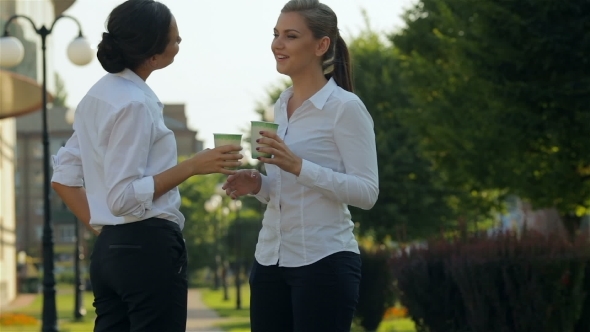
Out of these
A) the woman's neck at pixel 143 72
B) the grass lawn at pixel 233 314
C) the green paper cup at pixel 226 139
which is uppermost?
the woman's neck at pixel 143 72

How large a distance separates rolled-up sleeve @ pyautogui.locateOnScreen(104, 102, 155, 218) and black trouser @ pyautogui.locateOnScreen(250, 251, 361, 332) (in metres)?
0.79

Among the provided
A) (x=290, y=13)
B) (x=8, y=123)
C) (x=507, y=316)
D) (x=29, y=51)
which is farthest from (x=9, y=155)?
(x=290, y=13)

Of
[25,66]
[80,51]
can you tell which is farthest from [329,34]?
[25,66]

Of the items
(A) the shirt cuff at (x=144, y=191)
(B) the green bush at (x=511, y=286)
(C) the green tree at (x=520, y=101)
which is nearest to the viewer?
(A) the shirt cuff at (x=144, y=191)

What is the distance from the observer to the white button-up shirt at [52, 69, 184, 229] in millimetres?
3740

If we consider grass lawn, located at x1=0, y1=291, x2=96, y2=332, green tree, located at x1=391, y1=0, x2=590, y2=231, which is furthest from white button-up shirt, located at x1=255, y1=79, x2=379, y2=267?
grass lawn, located at x1=0, y1=291, x2=96, y2=332

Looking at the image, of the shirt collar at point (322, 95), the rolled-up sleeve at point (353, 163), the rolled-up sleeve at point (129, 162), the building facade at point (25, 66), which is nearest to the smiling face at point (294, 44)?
the shirt collar at point (322, 95)

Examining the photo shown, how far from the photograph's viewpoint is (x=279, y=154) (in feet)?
13.5

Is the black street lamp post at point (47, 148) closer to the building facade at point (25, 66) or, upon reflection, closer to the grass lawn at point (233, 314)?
the grass lawn at point (233, 314)

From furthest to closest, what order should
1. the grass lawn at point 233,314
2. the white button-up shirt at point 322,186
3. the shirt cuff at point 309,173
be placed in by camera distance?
1. the grass lawn at point 233,314
2. the white button-up shirt at point 322,186
3. the shirt cuff at point 309,173

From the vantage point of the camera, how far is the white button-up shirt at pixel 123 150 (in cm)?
374

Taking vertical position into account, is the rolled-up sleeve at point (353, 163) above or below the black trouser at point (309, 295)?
above

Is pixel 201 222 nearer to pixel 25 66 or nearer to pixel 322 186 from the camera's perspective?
pixel 25 66

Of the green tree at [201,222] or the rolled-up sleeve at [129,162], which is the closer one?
the rolled-up sleeve at [129,162]
